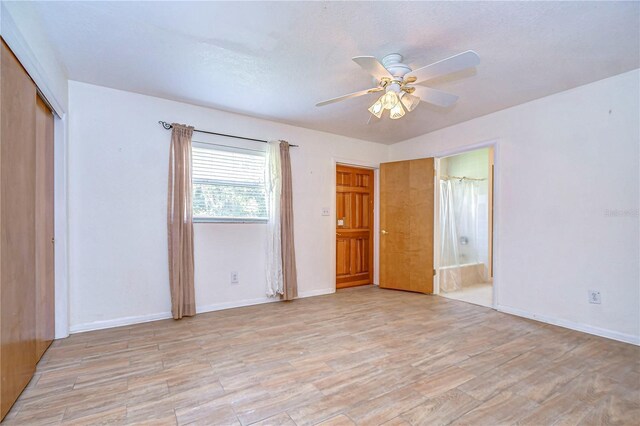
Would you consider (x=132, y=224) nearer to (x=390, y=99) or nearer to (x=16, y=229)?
(x=16, y=229)

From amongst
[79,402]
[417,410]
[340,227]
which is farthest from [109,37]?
[340,227]

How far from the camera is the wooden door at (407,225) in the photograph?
434 cm

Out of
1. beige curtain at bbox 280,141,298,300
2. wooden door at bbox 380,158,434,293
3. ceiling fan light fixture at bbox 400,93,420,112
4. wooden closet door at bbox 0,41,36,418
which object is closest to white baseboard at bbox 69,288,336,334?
beige curtain at bbox 280,141,298,300

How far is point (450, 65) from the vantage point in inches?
75.0

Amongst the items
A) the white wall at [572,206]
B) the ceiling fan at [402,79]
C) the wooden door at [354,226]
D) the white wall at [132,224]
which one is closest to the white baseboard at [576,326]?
the white wall at [572,206]

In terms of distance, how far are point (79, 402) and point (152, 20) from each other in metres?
2.50

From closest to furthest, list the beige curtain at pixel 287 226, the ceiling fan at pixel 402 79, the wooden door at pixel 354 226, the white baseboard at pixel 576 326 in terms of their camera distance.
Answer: the ceiling fan at pixel 402 79
the white baseboard at pixel 576 326
the beige curtain at pixel 287 226
the wooden door at pixel 354 226

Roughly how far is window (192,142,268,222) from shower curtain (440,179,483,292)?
2.99 metres

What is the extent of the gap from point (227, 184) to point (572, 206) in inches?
152

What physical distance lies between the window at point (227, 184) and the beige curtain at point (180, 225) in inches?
6.8

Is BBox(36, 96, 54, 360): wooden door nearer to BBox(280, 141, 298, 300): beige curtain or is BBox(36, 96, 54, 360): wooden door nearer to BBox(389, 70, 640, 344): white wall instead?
BBox(280, 141, 298, 300): beige curtain

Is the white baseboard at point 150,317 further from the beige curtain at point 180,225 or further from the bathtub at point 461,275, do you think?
the bathtub at point 461,275

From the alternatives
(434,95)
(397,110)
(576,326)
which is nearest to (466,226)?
(576,326)

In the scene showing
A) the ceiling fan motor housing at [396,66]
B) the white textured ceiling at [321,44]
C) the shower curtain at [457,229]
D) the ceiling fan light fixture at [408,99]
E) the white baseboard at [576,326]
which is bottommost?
the white baseboard at [576,326]
